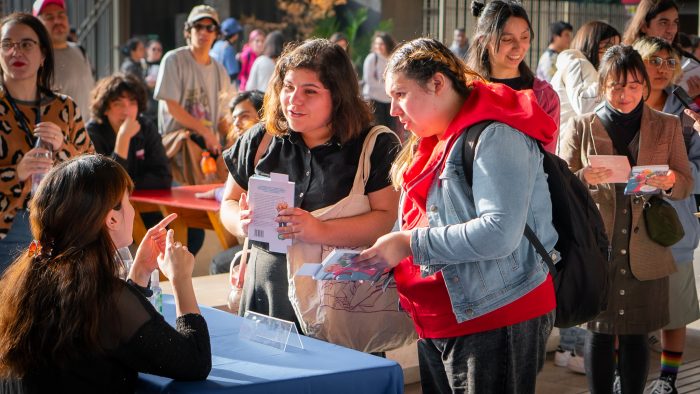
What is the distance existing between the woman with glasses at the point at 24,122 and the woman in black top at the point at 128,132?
8.35 feet

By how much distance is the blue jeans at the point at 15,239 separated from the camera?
4301mm

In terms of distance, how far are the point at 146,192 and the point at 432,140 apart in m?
4.60

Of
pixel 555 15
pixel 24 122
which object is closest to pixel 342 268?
pixel 24 122

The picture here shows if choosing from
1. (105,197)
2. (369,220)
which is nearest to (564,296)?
(369,220)

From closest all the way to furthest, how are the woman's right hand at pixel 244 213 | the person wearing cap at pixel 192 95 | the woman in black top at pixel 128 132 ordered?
the woman's right hand at pixel 244 213, the woman in black top at pixel 128 132, the person wearing cap at pixel 192 95

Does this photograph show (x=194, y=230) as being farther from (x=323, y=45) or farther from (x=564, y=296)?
(x=564, y=296)

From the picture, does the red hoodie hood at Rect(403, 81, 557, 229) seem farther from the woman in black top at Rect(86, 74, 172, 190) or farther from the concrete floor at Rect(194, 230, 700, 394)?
the woman in black top at Rect(86, 74, 172, 190)

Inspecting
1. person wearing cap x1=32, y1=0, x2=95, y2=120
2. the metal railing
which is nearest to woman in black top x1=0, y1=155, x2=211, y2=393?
person wearing cap x1=32, y1=0, x2=95, y2=120

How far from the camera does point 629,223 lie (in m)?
4.41

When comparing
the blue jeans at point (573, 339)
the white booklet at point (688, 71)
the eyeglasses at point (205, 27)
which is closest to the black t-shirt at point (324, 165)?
the blue jeans at point (573, 339)

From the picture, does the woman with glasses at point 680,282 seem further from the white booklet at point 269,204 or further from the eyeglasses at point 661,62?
the white booklet at point 269,204

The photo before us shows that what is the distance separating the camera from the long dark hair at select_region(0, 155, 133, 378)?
8.39 feet

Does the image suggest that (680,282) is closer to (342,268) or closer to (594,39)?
(594,39)

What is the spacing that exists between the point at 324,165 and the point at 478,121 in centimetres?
93
